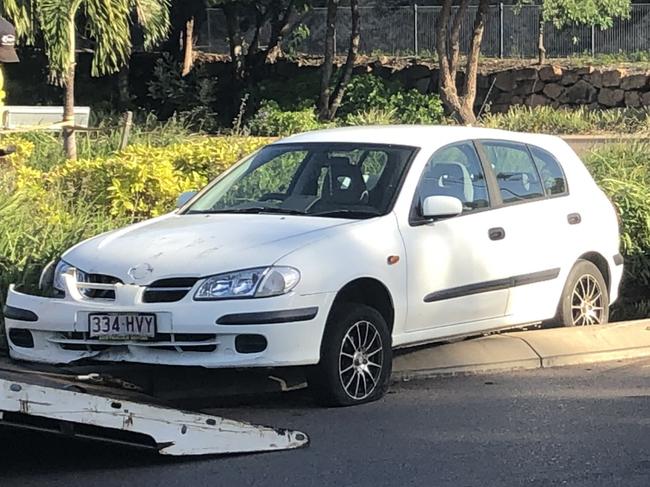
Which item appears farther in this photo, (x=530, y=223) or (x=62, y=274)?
(x=530, y=223)

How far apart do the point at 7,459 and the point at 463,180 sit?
139 inches

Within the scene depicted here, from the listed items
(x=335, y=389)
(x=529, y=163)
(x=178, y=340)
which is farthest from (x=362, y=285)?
(x=529, y=163)

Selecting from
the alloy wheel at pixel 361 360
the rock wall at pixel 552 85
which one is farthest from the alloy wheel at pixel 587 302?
the rock wall at pixel 552 85

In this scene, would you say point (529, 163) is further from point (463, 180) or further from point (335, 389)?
Result: point (335, 389)

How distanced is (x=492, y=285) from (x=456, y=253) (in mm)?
456

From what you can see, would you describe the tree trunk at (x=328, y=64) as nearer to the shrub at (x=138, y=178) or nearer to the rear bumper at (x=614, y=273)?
the shrub at (x=138, y=178)

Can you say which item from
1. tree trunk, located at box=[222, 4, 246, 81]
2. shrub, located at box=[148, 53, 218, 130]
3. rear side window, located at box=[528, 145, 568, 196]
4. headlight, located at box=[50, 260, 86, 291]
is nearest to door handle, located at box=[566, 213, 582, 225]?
rear side window, located at box=[528, 145, 568, 196]

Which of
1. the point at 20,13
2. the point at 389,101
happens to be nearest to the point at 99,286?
the point at 20,13

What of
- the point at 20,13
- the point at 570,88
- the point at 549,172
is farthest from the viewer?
the point at 570,88

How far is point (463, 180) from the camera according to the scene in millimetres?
7961

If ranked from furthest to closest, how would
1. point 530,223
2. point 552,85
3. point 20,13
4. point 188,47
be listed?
point 188,47 < point 552,85 < point 20,13 < point 530,223

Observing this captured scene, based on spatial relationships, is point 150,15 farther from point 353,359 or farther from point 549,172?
point 353,359

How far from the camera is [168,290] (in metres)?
6.53

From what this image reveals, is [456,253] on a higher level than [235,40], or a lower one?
lower
